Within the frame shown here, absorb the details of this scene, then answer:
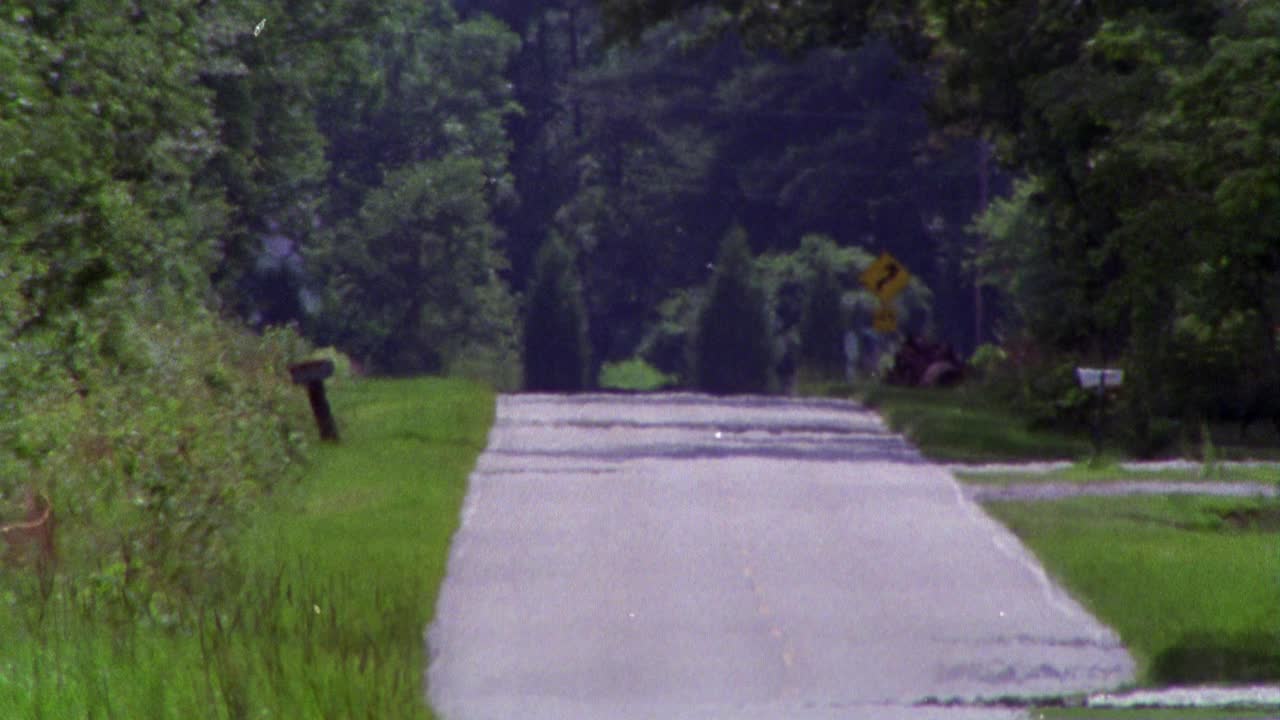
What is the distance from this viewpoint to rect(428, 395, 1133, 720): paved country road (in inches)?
579

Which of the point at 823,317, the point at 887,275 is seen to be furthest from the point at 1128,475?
the point at 823,317

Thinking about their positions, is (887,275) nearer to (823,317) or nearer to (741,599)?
(823,317)

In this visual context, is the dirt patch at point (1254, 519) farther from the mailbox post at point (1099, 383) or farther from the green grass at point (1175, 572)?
the mailbox post at point (1099, 383)

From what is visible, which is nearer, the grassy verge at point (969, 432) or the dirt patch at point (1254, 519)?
the dirt patch at point (1254, 519)

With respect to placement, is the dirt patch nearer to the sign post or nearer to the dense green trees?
the dense green trees

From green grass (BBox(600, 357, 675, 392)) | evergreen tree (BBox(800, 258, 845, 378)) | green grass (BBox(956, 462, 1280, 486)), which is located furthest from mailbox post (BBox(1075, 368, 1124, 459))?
green grass (BBox(600, 357, 675, 392))

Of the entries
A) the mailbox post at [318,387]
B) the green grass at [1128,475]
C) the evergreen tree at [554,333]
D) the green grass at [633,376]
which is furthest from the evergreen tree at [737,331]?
the green grass at [1128,475]

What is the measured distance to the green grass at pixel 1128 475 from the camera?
87.1 feet

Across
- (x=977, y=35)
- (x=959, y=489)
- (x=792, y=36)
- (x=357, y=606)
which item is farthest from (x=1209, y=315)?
(x=792, y=36)

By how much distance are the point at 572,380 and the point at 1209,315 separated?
70.0m

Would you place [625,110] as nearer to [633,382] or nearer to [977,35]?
[633,382]

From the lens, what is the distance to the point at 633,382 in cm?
9775

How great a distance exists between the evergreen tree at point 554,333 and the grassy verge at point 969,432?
143ft

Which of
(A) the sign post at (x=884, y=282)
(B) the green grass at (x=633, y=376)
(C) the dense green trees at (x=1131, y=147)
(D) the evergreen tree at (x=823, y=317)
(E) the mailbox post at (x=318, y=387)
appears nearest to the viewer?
(C) the dense green trees at (x=1131, y=147)
